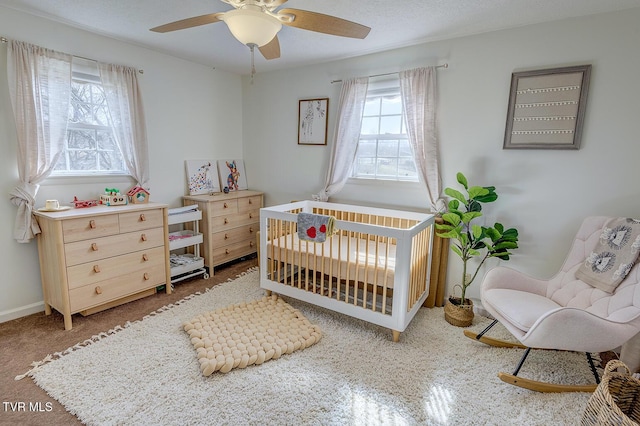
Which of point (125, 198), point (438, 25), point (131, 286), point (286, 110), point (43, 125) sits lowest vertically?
point (131, 286)

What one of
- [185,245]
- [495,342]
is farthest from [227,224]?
[495,342]

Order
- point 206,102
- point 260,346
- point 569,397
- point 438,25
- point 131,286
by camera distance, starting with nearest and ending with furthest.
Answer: point 569,397 < point 260,346 < point 438,25 < point 131,286 < point 206,102

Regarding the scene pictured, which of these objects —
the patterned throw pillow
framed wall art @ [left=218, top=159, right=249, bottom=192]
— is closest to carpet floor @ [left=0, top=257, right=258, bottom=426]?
framed wall art @ [left=218, top=159, right=249, bottom=192]

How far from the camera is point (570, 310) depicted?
5.42 ft

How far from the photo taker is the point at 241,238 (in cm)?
384

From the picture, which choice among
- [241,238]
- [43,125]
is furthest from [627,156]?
[43,125]

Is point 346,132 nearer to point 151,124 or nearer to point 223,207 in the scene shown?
point 223,207

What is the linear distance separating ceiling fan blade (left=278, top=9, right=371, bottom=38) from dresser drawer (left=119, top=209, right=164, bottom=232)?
204 centimetres

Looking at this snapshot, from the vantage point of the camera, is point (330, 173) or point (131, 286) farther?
point (330, 173)

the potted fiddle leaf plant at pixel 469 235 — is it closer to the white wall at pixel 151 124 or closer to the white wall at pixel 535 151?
the white wall at pixel 535 151

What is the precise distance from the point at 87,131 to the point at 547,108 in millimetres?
3837

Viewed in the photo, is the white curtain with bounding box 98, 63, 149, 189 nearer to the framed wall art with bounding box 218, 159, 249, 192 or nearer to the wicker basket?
the framed wall art with bounding box 218, 159, 249, 192

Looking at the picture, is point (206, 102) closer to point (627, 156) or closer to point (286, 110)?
point (286, 110)

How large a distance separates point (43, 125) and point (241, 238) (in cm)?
210
